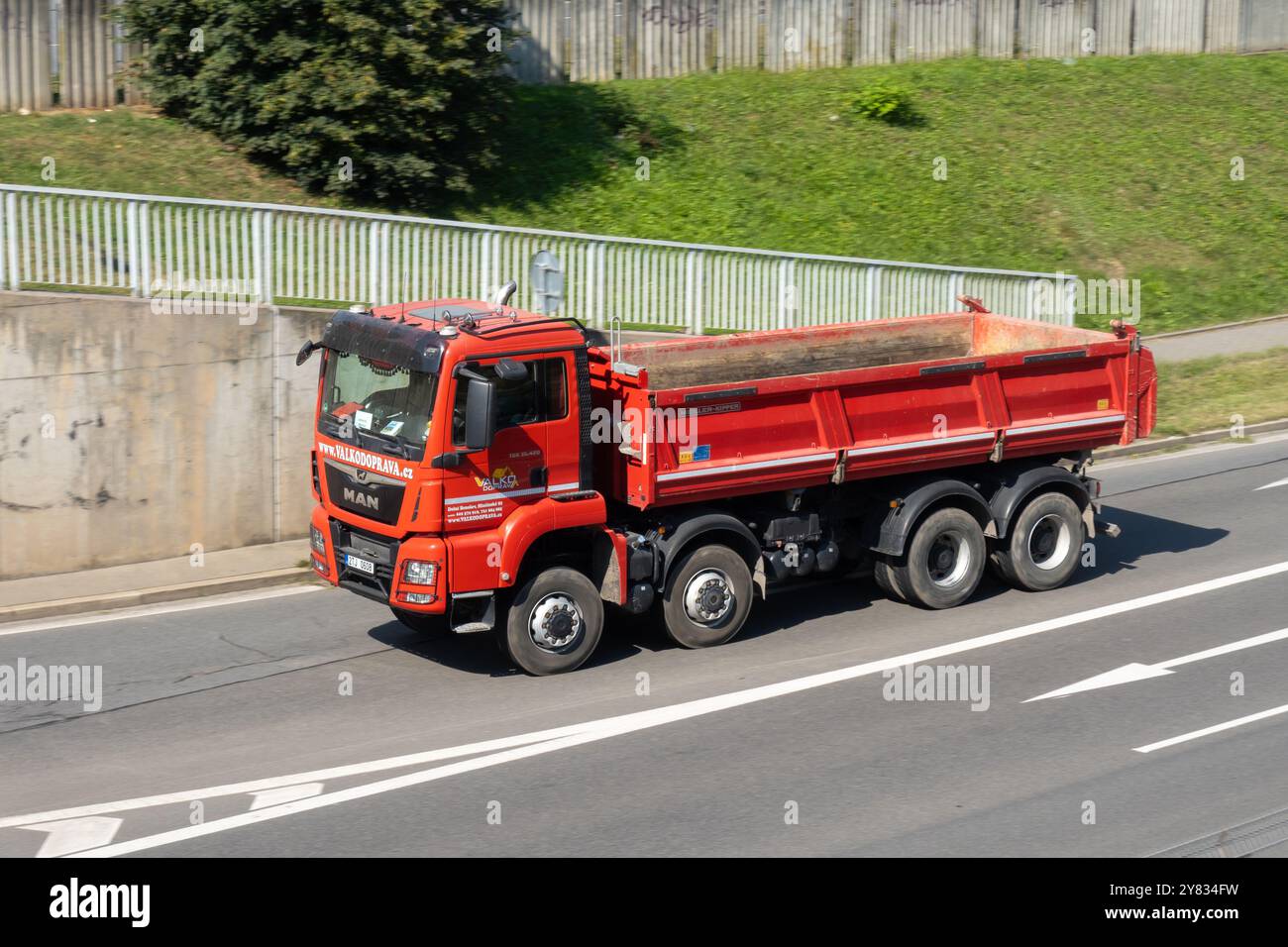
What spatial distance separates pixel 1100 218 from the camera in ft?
87.2

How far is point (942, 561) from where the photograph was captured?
44.0 feet

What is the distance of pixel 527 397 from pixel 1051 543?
545 cm

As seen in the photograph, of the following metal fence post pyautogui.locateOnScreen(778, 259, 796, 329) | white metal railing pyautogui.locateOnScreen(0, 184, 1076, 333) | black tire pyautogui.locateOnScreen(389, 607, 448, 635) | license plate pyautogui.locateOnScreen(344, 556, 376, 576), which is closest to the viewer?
license plate pyautogui.locateOnScreen(344, 556, 376, 576)

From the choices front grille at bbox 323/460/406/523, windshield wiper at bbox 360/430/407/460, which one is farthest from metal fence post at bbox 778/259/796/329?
windshield wiper at bbox 360/430/407/460

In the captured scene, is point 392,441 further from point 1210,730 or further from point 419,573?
point 1210,730

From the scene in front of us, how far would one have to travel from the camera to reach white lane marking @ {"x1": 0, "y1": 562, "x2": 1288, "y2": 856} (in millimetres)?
9195

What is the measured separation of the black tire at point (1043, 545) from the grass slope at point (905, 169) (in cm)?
1057

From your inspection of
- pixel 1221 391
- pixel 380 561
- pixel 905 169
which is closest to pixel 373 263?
pixel 380 561

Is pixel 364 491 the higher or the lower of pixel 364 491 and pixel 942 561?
the higher

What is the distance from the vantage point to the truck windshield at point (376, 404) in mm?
11070

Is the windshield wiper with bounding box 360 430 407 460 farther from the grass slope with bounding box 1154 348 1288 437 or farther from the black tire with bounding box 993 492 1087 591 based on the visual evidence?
the grass slope with bounding box 1154 348 1288 437

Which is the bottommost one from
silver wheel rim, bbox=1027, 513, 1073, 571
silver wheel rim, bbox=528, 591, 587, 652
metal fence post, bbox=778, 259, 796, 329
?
silver wheel rim, bbox=528, 591, 587, 652

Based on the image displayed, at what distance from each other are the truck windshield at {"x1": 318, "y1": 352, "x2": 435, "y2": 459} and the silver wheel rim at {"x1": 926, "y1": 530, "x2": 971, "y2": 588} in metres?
4.90
